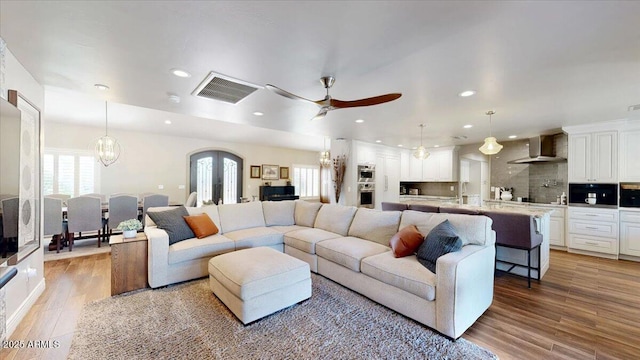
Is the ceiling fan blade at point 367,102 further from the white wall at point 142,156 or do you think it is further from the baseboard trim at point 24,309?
the white wall at point 142,156

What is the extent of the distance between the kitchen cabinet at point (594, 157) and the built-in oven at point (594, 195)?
0.11 metres

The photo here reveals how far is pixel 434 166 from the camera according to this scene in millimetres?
7285

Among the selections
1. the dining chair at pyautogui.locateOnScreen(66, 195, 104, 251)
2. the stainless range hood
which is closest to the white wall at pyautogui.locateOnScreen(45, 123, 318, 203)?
the dining chair at pyautogui.locateOnScreen(66, 195, 104, 251)

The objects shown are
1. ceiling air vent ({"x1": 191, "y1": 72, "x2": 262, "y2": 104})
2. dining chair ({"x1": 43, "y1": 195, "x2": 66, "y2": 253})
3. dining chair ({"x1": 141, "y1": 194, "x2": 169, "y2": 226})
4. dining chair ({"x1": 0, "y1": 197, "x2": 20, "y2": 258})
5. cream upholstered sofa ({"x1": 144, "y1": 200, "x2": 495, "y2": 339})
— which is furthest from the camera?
dining chair ({"x1": 141, "y1": 194, "x2": 169, "y2": 226})

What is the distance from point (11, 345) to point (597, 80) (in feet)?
19.2

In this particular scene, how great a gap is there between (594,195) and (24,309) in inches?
321

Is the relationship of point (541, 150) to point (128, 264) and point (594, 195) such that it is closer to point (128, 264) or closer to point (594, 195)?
point (594, 195)

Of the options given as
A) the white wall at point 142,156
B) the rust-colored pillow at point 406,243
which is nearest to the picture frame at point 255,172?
the white wall at point 142,156

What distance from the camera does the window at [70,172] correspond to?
5.57 m

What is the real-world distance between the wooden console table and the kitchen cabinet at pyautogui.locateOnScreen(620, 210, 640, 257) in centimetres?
736

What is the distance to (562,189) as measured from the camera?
5297 mm

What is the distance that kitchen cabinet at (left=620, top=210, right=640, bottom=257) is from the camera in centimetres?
414

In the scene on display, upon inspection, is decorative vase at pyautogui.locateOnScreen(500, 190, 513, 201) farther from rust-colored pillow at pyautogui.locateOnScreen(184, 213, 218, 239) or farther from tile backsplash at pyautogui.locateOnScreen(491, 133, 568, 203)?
rust-colored pillow at pyautogui.locateOnScreen(184, 213, 218, 239)

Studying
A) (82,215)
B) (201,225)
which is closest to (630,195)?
(201,225)
